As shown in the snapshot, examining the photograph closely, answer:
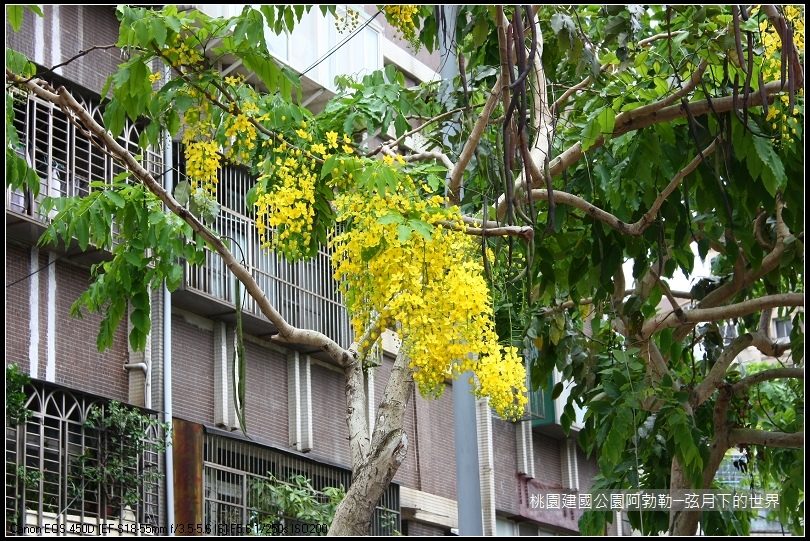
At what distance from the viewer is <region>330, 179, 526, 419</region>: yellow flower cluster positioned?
5777 millimetres

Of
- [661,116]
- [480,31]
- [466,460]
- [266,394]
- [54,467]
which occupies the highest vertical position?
[480,31]

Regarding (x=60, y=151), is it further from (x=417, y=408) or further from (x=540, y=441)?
(x=540, y=441)

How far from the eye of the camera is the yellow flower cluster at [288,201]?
6.47 m

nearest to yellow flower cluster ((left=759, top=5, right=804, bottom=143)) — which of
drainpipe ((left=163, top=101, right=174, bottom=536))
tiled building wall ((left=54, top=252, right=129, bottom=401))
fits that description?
drainpipe ((left=163, top=101, right=174, bottom=536))

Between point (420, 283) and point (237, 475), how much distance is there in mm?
6717

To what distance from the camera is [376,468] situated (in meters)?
6.29

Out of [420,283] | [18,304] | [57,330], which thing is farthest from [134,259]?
[57,330]

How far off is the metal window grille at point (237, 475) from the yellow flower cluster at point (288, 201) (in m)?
5.35

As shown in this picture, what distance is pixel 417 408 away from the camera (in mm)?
15328

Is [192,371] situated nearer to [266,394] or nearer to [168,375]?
[168,375]

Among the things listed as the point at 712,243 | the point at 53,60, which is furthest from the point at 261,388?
the point at 712,243

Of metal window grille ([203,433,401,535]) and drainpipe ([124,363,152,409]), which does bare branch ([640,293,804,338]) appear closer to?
metal window grille ([203,433,401,535])

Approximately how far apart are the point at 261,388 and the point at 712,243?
5.41m

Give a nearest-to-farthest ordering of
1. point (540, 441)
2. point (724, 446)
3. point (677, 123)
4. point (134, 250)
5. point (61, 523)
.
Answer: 1. point (134, 250)
2. point (677, 123)
3. point (724, 446)
4. point (61, 523)
5. point (540, 441)
